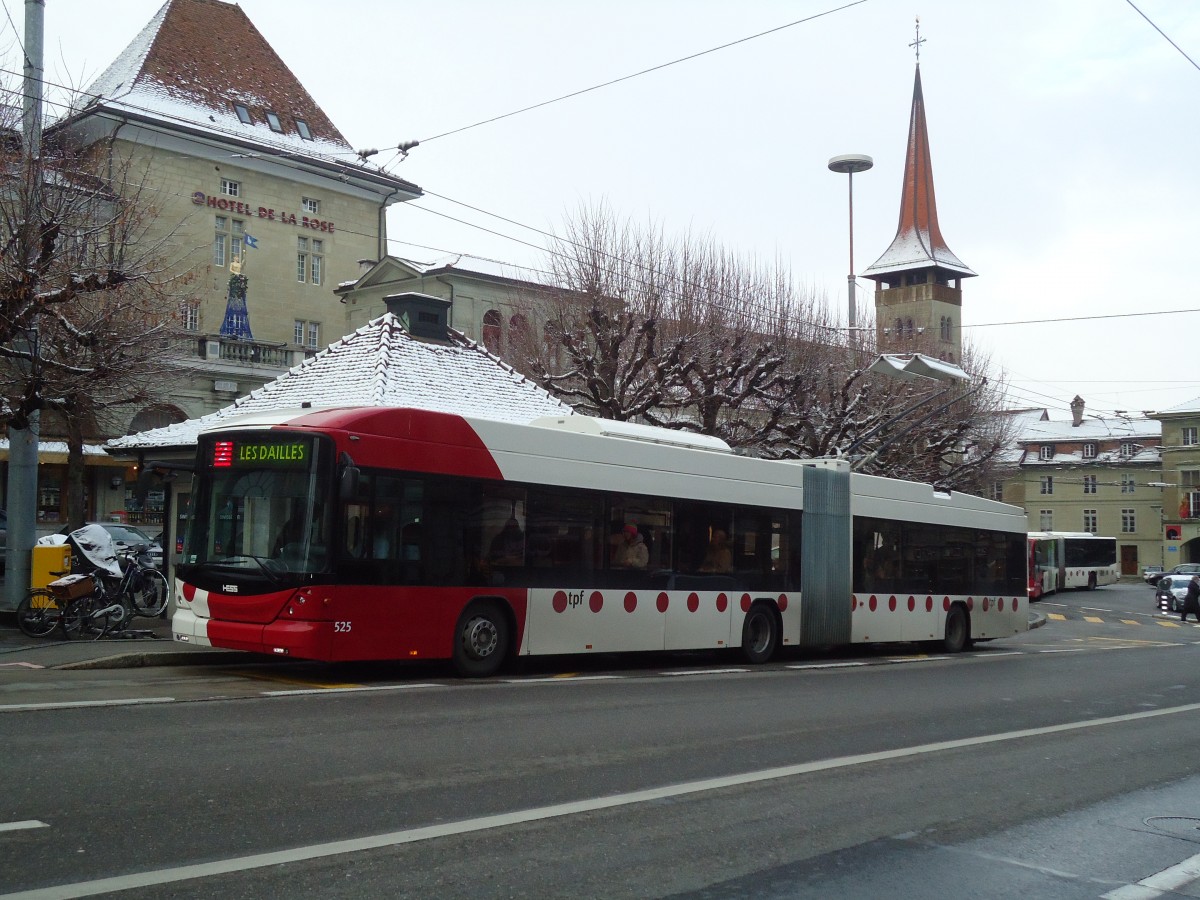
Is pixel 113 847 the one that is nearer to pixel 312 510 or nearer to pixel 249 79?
pixel 312 510

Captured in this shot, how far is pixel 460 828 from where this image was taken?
651 cm

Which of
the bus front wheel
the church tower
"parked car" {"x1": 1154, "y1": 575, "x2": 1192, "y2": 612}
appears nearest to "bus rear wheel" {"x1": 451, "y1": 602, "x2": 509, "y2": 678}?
the bus front wheel


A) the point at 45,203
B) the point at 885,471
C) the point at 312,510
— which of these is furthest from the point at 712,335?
the point at 312,510

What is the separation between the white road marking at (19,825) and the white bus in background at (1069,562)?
5737 centimetres

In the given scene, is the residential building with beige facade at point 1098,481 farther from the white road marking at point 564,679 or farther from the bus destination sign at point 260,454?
the bus destination sign at point 260,454

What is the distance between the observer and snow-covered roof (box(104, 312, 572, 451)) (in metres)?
22.8

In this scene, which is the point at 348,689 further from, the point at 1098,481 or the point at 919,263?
the point at 1098,481

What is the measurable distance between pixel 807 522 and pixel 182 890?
51.2 ft

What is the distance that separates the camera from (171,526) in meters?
23.1

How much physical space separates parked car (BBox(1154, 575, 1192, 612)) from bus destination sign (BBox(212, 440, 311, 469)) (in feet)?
146

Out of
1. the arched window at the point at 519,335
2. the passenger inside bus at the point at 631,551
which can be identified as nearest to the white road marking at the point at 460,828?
the passenger inside bus at the point at 631,551

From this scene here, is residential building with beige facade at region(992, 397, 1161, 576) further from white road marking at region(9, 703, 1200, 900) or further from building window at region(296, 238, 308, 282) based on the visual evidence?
white road marking at region(9, 703, 1200, 900)

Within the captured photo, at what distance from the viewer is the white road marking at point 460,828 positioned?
17.0ft

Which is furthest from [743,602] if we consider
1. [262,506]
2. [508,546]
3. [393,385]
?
[393,385]
